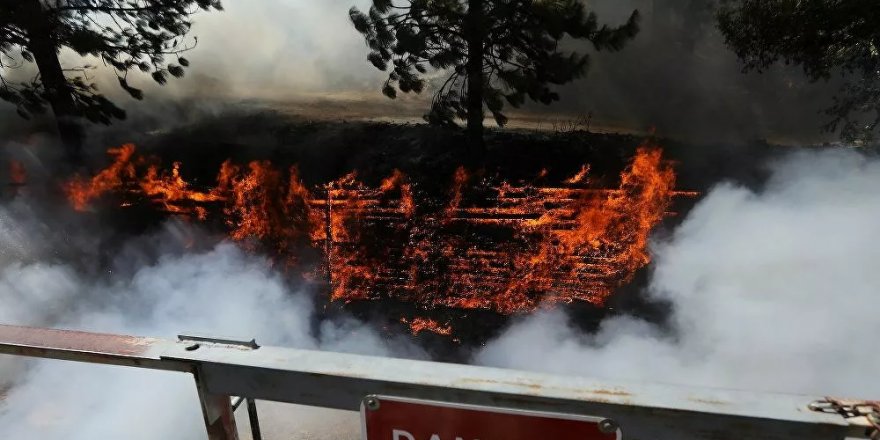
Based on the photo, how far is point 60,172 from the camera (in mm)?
6312

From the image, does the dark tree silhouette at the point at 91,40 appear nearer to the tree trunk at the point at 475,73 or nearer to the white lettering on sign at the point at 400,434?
the tree trunk at the point at 475,73

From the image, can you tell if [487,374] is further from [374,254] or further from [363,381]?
[374,254]

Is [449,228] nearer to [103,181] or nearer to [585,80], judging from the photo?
[585,80]

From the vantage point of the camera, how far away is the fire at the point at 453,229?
519 cm

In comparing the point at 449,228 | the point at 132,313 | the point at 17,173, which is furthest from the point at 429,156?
the point at 17,173

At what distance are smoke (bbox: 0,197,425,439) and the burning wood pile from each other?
15.7 inches

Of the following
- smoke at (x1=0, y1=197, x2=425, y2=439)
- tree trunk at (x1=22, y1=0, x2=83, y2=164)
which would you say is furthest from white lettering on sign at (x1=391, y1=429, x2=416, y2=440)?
tree trunk at (x1=22, y1=0, x2=83, y2=164)

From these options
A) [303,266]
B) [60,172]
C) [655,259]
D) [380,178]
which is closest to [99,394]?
[303,266]

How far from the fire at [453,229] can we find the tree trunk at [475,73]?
0.41 m

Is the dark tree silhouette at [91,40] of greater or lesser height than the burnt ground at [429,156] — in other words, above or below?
above

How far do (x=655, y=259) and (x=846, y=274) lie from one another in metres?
1.53

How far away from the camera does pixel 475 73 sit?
15.6 ft

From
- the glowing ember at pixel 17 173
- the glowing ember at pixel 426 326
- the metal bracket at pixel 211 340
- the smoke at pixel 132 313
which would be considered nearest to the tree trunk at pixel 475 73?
the glowing ember at pixel 426 326

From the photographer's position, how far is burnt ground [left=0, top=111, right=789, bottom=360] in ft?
15.9
